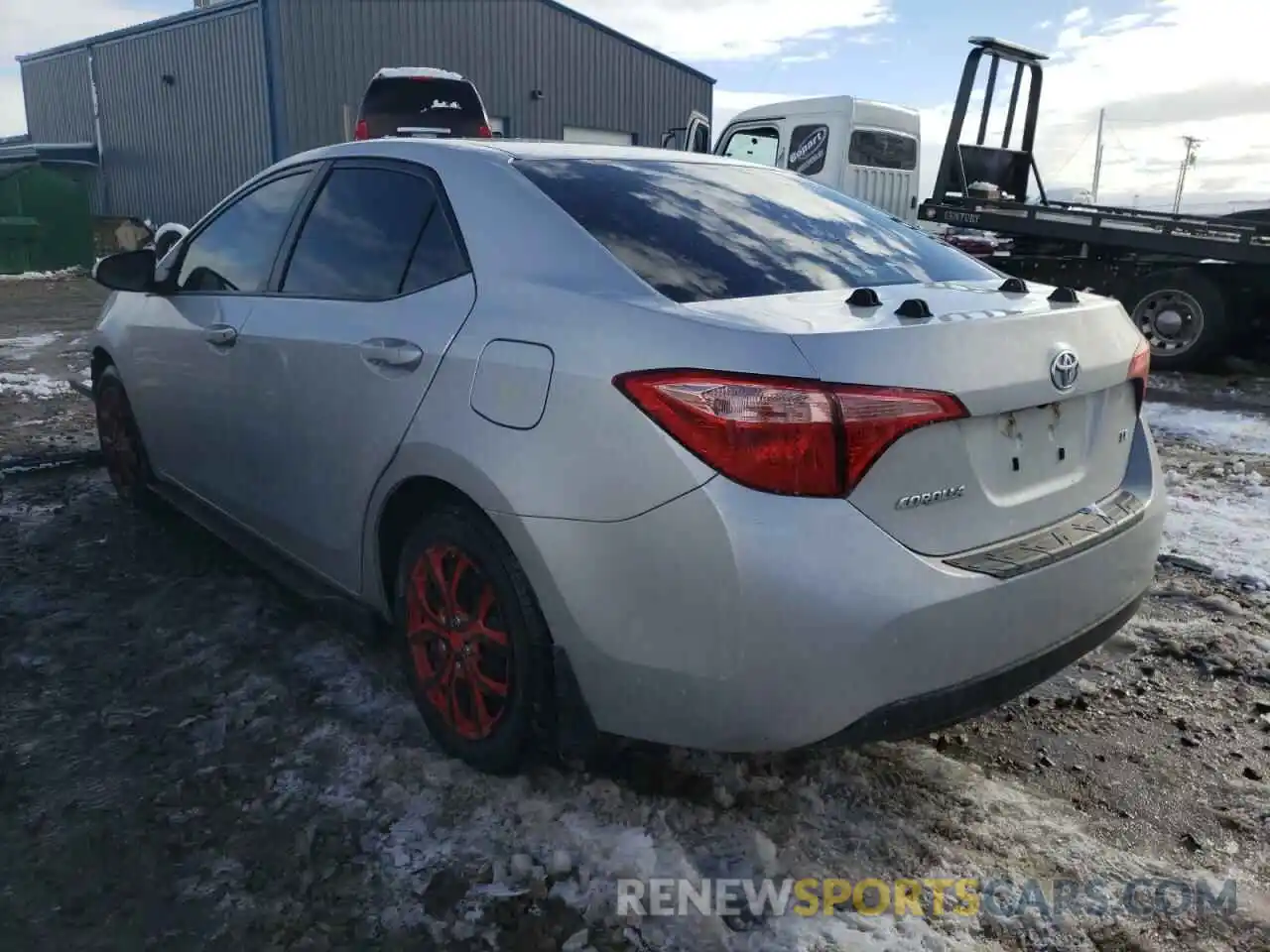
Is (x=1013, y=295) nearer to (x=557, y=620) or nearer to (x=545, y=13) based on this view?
(x=557, y=620)

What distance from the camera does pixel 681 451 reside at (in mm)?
1923

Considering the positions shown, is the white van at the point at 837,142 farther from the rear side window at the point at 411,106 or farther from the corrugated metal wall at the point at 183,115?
the corrugated metal wall at the point at 183,115

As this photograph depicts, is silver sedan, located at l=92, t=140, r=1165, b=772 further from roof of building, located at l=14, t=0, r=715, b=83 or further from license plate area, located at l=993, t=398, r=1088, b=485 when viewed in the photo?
roof of building, located at l=14, t=0, r=715, b=83

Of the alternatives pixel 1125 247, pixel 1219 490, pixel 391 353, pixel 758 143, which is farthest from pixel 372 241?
pixel 758 143

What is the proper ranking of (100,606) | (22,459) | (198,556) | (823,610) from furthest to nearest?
(22,459) → (198,556) → (100,606) → (823,610)

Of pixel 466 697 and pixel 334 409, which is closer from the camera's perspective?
pixel 466 697

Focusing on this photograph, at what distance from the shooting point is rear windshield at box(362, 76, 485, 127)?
39.7 feet

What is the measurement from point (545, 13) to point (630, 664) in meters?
21.3

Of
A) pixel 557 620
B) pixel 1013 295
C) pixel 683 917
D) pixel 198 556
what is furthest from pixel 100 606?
pixel 1013 295

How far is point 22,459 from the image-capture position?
551 centimetres

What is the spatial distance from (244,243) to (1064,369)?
2719mm

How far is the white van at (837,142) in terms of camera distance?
11.4m

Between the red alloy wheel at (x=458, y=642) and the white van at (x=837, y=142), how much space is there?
9426 millimetres

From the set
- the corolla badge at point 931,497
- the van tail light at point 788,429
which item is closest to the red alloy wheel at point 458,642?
the van tail light at point 788,429
